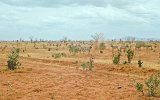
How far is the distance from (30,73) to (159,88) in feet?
37.8

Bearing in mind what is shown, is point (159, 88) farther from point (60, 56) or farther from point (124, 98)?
point (60, 56)

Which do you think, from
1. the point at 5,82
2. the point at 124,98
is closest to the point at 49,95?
the point at 124,98

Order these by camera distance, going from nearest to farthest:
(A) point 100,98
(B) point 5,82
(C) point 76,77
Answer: (A) point 100,98, (B) point 5,82, (C) point 76,77

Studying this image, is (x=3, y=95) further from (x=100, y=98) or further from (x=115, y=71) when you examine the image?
(x=115, y=71)

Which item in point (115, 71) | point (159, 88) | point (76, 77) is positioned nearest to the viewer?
point (159, 88)

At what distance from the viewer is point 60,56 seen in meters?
44.6

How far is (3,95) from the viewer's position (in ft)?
56.3

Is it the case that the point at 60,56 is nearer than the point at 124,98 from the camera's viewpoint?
Answer: No

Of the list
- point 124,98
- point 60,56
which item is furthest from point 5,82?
point 60,56

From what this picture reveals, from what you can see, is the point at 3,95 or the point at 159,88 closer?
the point at 3,95

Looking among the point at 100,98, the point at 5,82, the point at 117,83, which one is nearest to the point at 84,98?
the point at 100,98

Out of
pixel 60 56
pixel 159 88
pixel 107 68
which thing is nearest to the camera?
pixel 159 88

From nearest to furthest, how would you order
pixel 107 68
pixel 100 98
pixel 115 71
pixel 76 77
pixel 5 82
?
1. pixel 100 98
2. pixel 5 82
3. pixel 76 77
4. pixel 115 71
5. pixel 107 68

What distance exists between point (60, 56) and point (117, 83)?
23.3 m
